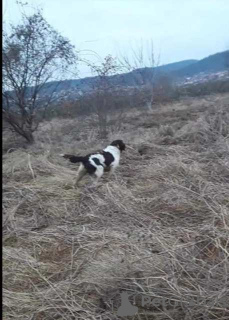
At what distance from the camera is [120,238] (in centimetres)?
357

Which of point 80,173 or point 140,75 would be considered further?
point 140,75

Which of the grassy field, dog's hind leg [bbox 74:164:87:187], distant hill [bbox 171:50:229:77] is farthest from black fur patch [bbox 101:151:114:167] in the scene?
distant hill [bbox 171:50:229:77]

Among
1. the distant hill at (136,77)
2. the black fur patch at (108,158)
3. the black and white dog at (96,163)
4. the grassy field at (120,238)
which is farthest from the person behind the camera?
the distant hill at (136,77)

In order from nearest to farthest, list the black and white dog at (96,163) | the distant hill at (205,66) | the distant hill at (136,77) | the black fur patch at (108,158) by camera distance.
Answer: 1. the black and white dog at (96,163)
2. the black fur patch at (108,158)
3. the distant hill at (136,77)
4. the distant hill at (205,66)

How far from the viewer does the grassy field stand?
2.59m

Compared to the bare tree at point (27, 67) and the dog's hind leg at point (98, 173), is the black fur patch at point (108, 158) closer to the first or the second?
the dog's hind leg at point (98, 173)

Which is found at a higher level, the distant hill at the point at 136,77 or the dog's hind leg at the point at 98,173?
the distant hill at the point at 136,77

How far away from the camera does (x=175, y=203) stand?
4.40 m

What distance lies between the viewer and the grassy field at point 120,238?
259 centimetres

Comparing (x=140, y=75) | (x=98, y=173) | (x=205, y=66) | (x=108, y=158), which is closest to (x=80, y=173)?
(x=98, y=173)

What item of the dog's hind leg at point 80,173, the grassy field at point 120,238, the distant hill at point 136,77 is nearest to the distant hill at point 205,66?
the distant hill at point 136,77

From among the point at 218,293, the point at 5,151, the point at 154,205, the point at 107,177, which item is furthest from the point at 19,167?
the point at 218,293

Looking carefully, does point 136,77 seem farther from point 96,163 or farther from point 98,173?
point 98,173

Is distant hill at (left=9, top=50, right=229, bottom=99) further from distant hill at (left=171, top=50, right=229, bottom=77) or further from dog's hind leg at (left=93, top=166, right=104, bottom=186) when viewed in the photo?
dog's hind leg at (left=93, top=166, right=104, bottom=186)
